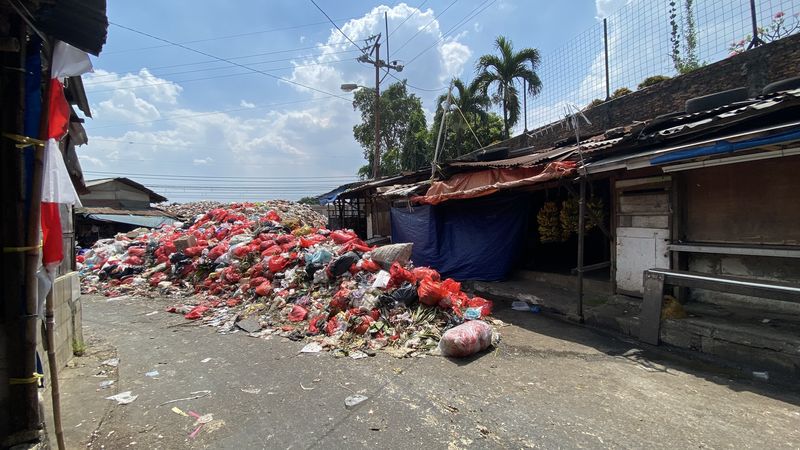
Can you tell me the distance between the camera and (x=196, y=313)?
7344mm

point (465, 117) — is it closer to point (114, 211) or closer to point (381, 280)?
point (381, 280)

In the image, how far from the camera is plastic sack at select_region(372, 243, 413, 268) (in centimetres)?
751

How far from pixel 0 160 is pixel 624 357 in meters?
6.27

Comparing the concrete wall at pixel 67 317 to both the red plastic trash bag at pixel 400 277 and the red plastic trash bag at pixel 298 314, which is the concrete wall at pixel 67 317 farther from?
the red plastic trash bag at pixel 400 277

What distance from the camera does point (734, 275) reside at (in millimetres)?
5262

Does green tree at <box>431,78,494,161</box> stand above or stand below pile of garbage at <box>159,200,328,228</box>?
above

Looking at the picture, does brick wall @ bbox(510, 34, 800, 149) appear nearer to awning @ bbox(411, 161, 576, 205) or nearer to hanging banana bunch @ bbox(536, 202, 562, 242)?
hanging banana bunch @ bbox(536, 202, 562, 242)

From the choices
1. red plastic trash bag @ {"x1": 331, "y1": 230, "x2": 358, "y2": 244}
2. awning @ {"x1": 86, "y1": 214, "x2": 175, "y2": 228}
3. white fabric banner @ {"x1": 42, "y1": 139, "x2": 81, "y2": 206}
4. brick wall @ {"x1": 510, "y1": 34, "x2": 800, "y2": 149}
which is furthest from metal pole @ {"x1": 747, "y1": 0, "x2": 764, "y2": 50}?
awning @ {"x1": 86, "y1": 214, "x2": 175, "y2": 228}

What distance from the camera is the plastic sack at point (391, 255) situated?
7513 mm

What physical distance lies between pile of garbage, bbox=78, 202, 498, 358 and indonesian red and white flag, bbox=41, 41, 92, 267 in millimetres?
3276

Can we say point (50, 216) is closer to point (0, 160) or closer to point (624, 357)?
point (0, 160)

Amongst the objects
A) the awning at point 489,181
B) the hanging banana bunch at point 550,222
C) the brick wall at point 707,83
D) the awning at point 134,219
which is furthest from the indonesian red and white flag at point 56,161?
the awning at point 134,219

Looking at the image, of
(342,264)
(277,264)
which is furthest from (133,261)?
(342,264)

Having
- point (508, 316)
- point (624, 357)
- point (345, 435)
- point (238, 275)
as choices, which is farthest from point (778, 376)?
point (238, 275)
